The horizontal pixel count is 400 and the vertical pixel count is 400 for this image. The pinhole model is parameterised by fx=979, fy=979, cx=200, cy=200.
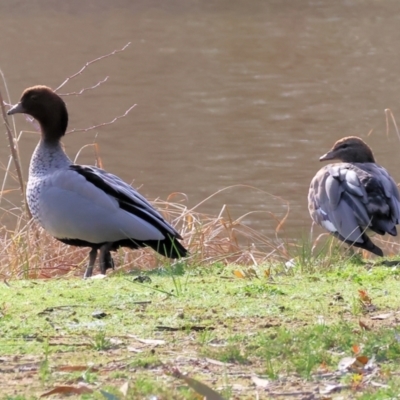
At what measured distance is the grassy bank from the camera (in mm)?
3389

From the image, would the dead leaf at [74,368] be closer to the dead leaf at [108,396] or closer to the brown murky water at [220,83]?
the dead leaf at [108,396]

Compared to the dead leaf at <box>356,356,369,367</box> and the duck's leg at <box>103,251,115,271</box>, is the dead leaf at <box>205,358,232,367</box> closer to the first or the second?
the dead leaf at <box>356,356,369,367</box>

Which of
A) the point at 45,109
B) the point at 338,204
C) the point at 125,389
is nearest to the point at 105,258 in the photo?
the point at 45,109

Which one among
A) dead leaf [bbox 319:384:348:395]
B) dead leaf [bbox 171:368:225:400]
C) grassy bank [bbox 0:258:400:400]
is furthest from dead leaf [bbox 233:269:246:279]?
dead leaf [bbox 171:368:225:400]

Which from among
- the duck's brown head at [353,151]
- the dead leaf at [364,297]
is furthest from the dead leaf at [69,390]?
the duck's brown head at [353,151]

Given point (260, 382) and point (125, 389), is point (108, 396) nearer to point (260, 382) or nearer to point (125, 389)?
point (125, 389)

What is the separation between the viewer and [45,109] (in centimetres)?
753

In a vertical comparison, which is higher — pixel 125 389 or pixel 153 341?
pixel 125 389

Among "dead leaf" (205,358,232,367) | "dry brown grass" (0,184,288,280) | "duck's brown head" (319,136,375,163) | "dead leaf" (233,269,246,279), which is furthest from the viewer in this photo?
"duck's brown head" (319,136,375,163)

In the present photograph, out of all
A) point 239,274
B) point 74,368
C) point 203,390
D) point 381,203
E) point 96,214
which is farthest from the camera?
point 381,203

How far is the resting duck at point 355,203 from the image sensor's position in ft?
22.8

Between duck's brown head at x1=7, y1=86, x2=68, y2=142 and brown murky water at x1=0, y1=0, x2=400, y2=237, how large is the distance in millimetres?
1998

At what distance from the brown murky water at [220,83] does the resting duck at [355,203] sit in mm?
2403

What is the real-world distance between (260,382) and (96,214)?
341 centimetres
